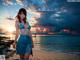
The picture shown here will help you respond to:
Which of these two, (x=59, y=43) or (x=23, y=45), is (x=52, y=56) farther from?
(x=23, y=45)

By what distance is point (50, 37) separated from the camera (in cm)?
344

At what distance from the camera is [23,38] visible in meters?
3.37

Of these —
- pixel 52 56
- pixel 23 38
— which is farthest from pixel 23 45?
pixel 52 56

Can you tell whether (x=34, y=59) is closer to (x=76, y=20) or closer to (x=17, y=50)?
(x=17, y=50)

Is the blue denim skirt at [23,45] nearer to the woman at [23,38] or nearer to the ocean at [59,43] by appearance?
the woman at [23,38]

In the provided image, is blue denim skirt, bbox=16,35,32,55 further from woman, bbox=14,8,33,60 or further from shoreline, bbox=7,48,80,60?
shoreline, bbox=7,48,80,60

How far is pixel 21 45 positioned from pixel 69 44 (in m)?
0.58

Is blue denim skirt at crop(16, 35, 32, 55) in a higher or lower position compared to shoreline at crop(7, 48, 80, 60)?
higher

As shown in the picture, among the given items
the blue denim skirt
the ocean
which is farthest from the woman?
the ocean

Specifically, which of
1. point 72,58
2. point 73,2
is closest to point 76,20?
point 73,2

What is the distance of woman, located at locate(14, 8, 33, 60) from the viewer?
3365 mm

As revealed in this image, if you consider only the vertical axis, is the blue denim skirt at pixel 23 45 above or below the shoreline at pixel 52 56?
above

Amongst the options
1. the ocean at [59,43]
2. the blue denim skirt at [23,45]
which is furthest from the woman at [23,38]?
the ocean at [59,43]

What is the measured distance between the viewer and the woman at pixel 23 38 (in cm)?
337
